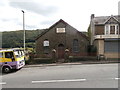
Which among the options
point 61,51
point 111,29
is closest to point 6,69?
point 61,51

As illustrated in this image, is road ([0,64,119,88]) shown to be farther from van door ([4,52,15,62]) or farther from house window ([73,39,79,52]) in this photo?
house window ([73,39,79,52])

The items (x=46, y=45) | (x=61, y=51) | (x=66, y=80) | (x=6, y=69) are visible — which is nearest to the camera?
(x=66, y=80)

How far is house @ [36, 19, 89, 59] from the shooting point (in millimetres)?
23797

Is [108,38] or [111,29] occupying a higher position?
[111,29]

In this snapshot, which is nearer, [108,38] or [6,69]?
[6,69]

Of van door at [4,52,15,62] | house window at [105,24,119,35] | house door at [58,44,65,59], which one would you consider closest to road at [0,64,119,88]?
van door at [4,52,15,62]

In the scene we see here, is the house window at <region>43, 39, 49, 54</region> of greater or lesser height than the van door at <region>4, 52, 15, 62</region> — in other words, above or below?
above

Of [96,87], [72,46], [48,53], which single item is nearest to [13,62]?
[96,87]

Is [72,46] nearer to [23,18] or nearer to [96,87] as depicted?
[23,18]

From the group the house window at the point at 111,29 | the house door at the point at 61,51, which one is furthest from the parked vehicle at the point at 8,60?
the house window at the point at 111,29

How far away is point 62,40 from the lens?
2388cm

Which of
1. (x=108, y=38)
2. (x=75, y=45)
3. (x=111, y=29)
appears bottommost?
(x=75, y=45)

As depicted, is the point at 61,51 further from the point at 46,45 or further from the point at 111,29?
the point at 111,29

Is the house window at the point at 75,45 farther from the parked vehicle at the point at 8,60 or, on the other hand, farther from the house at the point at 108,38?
the parked vehicle at the point at 8,60
